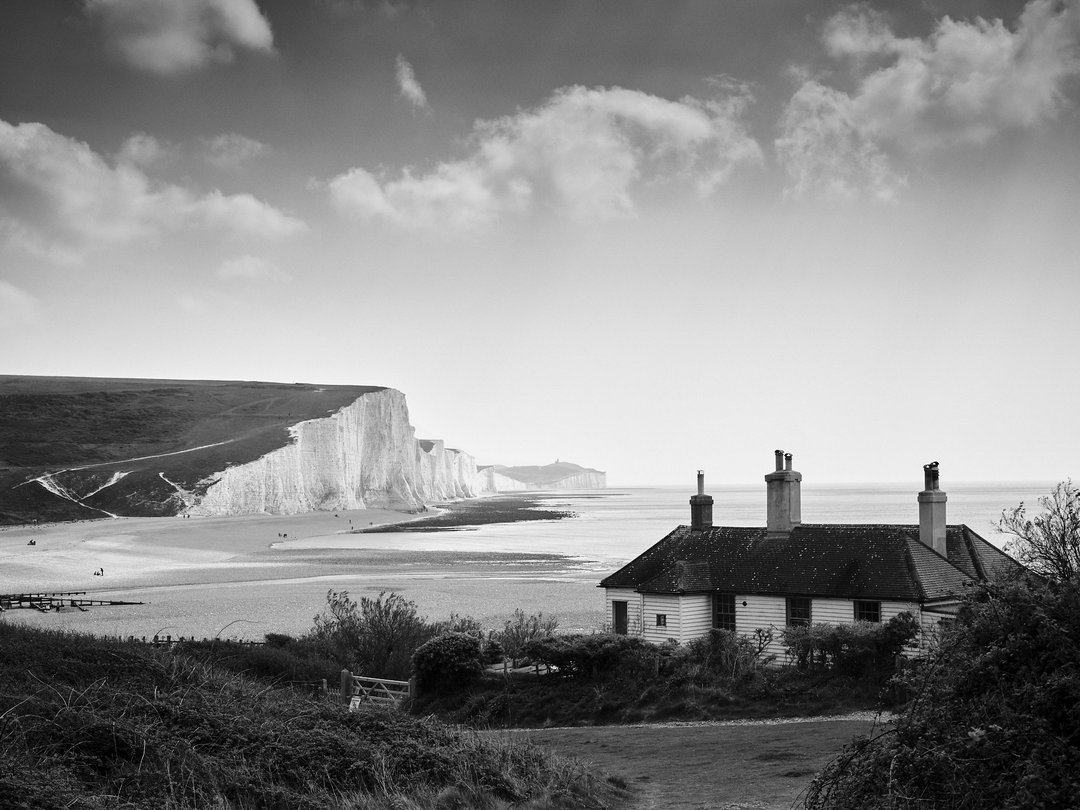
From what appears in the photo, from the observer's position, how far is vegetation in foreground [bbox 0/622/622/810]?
343 inches

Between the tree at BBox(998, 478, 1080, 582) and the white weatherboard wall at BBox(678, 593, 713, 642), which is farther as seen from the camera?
the white weatherboard wall at BBox(678, 593, 713, 642)

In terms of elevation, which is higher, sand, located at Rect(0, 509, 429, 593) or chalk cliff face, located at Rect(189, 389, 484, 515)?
chalk cliff face, located at Rect(189, 389, 484, 515)

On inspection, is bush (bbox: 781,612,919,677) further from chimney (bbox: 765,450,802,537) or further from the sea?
chimney (bbox: 765,450,802,537)

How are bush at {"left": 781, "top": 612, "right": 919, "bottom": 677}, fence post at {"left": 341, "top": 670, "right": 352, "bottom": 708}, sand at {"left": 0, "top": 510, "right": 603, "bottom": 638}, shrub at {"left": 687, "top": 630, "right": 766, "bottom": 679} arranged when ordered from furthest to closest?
sand at {"left": 0, "top": 510, "right": 603, "bottom": 638}
shrub at {"left": 687, "top": 630, "right": 766, "bottom": 679}
fence post at {"left": 341, "top": 670, "right": 352, "bottom": 708}
bush at {"left": 781, "top": 612, "right": 919, "bottom": 677}

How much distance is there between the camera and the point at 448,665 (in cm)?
2061

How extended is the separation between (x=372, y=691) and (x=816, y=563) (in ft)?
38.3

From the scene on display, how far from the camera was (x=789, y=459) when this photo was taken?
25.8 m

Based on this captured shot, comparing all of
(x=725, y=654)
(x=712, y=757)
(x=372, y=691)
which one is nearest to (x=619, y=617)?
(x=725, y=654)

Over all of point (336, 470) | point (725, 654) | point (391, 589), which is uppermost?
point (336, 470)

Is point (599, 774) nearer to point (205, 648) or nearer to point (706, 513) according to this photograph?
point (205, 648)

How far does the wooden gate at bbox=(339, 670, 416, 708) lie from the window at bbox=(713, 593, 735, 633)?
28.0 feet

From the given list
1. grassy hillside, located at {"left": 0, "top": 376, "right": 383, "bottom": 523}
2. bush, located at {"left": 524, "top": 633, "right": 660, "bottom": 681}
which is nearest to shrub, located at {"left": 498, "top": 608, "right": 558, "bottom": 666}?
bush, located at {"left": 524, "top": 633, "right": 660, "bottom": 681}

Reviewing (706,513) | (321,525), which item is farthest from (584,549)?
(706,513)

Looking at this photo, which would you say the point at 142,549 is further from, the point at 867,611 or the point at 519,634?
the point at 867,611
